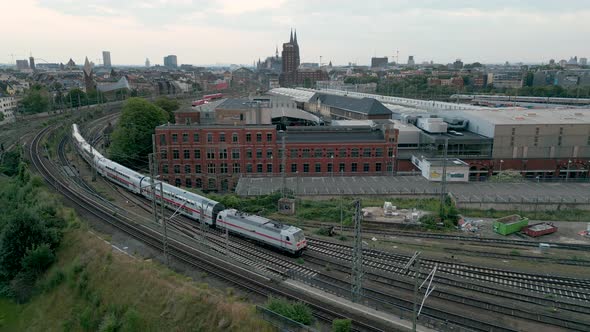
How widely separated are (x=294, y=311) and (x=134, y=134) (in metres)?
50.6

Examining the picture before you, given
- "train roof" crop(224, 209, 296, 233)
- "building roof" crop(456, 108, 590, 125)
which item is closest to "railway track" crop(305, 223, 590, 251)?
"train roof" crop(224, 209, 296, 233)

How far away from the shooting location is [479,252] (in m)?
32.8

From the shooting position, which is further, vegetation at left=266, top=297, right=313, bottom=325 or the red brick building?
the red brick building

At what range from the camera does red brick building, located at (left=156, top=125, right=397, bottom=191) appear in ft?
182

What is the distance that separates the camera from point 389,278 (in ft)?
91.4

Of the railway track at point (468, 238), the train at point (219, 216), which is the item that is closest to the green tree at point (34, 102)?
the train at point (219, 216)

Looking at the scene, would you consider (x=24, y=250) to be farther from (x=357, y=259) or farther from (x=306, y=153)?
(x=306, y=153)

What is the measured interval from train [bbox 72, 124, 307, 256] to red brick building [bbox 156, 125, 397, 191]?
8.01 metres

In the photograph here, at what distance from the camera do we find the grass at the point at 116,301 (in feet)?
78.2

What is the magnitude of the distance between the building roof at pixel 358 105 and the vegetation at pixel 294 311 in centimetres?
6356

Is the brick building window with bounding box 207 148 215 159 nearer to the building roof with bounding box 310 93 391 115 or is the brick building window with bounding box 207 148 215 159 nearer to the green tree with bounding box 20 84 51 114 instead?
the building roof with bounding box 310 93 391 115

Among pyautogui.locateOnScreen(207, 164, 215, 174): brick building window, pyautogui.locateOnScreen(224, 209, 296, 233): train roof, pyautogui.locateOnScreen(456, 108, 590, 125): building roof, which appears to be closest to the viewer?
pyautogui.locateOnScreen(224, 209, 296, 233): train roof

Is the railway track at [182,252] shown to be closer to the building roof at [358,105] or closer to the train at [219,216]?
the train at [219,216]

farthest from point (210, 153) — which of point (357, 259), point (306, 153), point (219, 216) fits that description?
point (357, 259)
